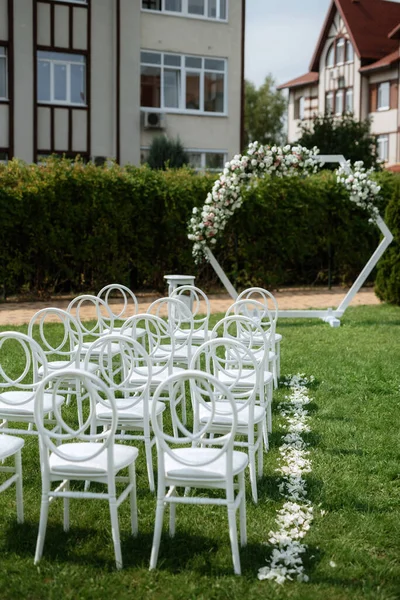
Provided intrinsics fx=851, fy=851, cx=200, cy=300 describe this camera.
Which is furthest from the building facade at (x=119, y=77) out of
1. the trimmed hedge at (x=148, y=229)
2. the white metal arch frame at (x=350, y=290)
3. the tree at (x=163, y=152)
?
the white metal arch frame at (x=350, y=290)

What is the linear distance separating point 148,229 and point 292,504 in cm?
1153

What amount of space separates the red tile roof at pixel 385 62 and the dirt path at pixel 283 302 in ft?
82.0

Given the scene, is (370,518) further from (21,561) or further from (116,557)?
(21,561)

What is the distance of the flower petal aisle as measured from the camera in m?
4.09

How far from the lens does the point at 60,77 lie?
23.3m

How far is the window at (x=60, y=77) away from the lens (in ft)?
76.0

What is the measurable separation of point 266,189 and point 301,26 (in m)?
32.2

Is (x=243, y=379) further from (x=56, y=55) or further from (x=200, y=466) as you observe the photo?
(x=56, y=55)

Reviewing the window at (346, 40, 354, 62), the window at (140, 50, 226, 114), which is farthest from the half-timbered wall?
the window at (346, 40, 354, 62)

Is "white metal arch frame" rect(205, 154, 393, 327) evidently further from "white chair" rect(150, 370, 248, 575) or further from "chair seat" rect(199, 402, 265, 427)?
"white chair" rect(150, 370, 248, 575)

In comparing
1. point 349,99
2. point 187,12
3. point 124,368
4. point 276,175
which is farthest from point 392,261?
point 349,99

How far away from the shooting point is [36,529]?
4.64m

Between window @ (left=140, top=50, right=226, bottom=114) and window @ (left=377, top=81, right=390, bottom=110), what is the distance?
1754 centimetres

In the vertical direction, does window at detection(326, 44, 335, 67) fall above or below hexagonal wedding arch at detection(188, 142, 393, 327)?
above
